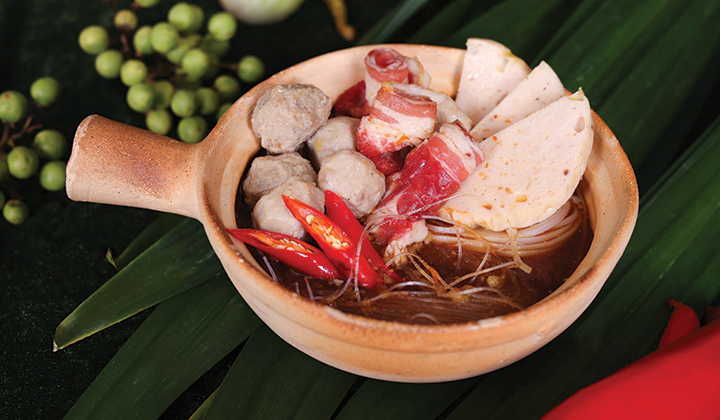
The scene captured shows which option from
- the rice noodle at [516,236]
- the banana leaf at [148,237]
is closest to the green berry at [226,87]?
the banana leaf at [148,237]

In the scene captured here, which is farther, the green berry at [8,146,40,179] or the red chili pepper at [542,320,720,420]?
the green berry at [8,146,40,179]

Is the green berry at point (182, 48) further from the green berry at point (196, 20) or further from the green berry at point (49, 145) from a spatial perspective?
the green berry at point (49, 145)

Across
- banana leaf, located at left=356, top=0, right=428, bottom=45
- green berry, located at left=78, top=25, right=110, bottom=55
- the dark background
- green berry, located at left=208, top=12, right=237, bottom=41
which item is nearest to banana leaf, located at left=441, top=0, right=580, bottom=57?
banana leaf, located at left=356, top=0, right=428, bottom=45

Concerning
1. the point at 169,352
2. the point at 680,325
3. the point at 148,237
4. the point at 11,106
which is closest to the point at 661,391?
the point at 680,325

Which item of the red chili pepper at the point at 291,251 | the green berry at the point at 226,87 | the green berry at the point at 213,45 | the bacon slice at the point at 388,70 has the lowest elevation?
the green berry at the point at 226,87

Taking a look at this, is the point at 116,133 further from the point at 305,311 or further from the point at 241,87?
the point at 241,87

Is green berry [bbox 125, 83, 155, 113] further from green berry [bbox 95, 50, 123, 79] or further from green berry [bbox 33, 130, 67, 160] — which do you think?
green berry [bbox 33, 130, 67, 160]

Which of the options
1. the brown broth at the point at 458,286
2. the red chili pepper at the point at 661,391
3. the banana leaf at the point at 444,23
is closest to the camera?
the red chili pepper at the point at 661,391
